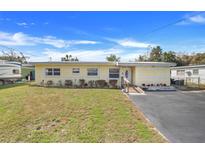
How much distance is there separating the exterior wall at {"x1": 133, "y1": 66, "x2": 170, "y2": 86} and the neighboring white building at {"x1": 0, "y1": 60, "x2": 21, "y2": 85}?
15.5 meters

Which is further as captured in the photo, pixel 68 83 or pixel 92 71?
pixel 92 71

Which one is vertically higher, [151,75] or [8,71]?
[8,71]

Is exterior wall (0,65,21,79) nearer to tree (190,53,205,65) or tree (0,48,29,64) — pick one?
tree (0,48,29,64)

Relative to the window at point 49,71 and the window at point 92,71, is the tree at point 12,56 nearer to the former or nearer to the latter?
the window at point 49,71

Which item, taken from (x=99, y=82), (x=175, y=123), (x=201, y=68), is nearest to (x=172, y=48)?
(x=201, y=68)

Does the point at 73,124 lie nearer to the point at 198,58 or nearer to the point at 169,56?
the point at 169,56

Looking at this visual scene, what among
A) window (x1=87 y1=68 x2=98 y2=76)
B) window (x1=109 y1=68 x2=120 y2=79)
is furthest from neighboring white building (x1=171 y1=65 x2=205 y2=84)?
window (x1=87 y1=68 x2=98 y2=76)

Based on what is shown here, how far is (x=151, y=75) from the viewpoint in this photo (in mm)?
17750

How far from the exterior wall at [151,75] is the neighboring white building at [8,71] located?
1553cm

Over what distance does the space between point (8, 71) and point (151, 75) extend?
17540 mm

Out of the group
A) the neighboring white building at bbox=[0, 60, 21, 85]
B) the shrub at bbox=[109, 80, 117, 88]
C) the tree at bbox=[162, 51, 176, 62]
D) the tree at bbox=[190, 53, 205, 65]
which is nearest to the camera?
the shrub at bbox=[109, 80, 117, 88]

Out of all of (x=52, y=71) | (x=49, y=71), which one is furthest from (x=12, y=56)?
(x=52, y=71)

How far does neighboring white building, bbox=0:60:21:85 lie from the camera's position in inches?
878
